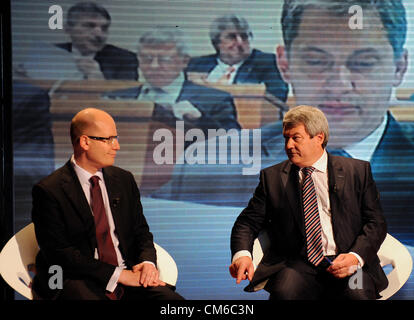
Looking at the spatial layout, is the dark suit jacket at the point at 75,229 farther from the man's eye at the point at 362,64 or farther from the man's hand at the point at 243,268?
the man's eye at the point at 362,64

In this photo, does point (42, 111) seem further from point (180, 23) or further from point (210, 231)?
point (210, 231)

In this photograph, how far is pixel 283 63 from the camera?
4910 mm

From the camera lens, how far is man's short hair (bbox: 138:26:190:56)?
15.8ft

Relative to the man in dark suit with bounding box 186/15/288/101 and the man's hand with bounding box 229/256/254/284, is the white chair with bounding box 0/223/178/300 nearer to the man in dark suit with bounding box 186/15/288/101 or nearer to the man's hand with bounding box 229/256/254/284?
the man's hand with bounding box 229/256/254/284

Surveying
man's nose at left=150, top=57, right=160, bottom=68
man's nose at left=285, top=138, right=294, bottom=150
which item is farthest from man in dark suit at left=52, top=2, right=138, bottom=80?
man's nose at left=285, top=138, right=294, bottom=150

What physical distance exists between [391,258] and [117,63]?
8.56 feet

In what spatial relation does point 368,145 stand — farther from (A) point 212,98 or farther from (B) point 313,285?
(B) point 313,285

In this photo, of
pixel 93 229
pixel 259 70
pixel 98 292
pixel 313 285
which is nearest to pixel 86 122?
pixel 93 229

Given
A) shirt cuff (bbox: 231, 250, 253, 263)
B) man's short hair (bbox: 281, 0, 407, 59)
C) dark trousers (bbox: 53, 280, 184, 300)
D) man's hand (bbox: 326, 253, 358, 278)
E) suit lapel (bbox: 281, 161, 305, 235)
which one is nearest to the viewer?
dark trousers (bbox: 53, 280, 184, 300)

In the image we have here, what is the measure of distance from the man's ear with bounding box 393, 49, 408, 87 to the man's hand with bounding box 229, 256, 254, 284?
2.31m

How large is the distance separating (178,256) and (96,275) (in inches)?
62.4

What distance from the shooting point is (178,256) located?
4914 millimetres

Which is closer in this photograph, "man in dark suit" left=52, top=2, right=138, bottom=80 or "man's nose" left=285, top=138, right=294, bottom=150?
"man's nose" left=285, top=138, right=294, bottom=150

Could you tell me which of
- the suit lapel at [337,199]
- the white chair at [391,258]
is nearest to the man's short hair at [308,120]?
the suit lapel at [337,199]
